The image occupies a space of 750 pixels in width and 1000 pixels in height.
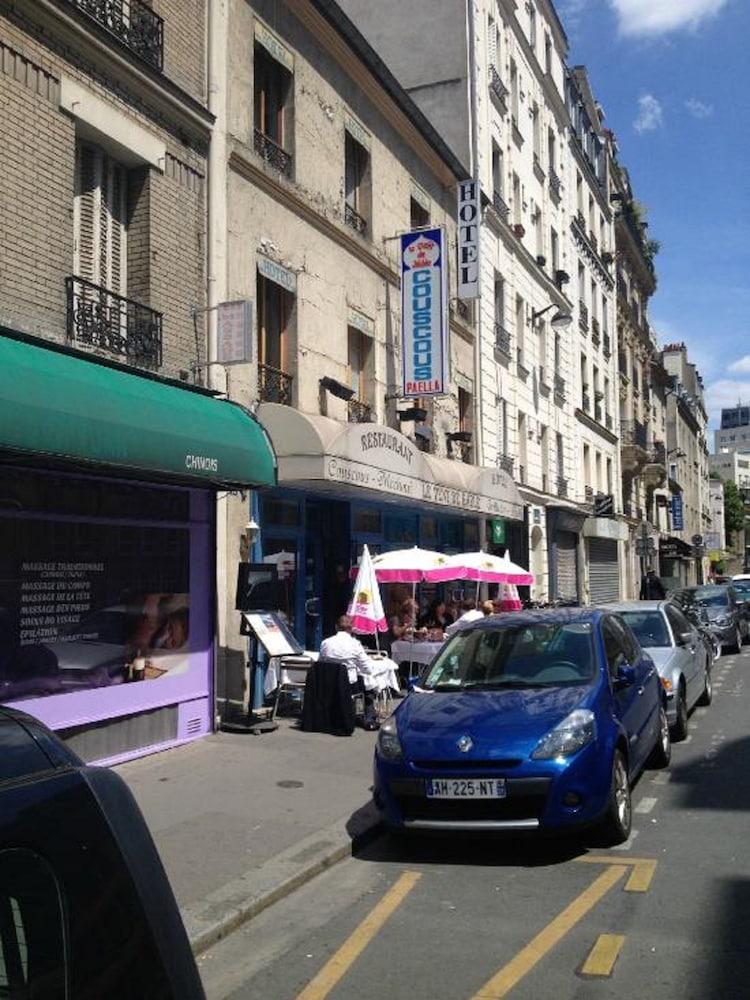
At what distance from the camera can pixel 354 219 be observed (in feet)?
53.7

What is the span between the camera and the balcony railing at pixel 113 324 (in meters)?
9.38

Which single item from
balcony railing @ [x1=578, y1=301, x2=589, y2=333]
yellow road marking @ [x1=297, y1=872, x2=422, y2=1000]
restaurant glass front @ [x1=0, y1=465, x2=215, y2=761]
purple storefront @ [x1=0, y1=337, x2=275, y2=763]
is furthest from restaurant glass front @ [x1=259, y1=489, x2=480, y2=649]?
balcony railing @ [x1=578, y1=301, x2=589, y2=333]

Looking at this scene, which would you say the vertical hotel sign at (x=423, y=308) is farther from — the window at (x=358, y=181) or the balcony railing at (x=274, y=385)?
the balcony railing at (x=274, y=385)

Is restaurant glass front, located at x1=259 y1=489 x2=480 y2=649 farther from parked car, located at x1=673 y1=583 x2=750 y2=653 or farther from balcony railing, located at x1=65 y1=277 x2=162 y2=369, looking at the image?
parked car, located at x1=673 y1=583 x2=750 y2=653

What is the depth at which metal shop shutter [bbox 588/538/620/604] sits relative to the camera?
110ft

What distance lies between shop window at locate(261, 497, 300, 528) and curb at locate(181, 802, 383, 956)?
20.9ft

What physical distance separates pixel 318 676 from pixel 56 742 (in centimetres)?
916

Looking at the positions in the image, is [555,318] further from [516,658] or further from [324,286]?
[516,658]

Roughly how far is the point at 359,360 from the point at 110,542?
27.6 feet

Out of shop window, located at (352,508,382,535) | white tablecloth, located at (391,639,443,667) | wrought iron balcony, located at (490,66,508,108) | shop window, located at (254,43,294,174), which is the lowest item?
white tablecloth, located at (391,639,443,667)

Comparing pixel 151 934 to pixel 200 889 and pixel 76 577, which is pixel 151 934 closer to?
pixel 200 889

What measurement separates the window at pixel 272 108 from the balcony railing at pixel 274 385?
9.99ft

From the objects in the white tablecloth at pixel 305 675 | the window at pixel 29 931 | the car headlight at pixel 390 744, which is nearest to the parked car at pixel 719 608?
the white tablecloth at pixel 305 675

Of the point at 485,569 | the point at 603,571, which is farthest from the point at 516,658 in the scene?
the point at 603,571
